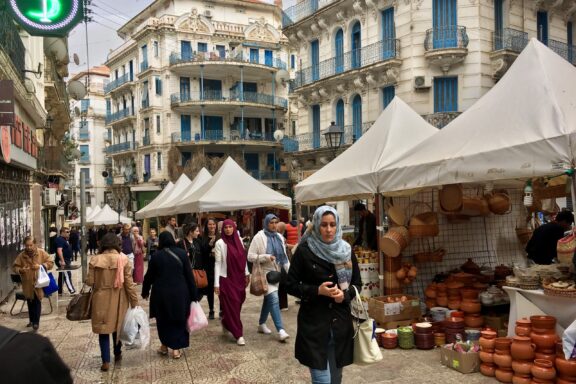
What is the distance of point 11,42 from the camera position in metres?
12.2

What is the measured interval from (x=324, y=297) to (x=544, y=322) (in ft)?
9.41

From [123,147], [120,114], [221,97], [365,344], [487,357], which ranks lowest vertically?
[487,357]

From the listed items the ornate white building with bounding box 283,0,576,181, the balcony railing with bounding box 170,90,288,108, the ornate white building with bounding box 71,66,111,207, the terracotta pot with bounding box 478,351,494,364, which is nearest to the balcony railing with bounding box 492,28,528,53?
the ornate white building with bounding box 283,0,576,181

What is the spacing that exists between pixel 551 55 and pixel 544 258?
2820 millimetres

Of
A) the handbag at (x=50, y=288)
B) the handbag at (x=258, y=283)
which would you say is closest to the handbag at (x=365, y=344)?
the handbag at (x=258, y=283)

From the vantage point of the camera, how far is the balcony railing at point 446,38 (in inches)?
826

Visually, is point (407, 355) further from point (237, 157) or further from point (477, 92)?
point (237, 157)

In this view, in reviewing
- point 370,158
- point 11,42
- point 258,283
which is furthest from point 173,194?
point 258,283

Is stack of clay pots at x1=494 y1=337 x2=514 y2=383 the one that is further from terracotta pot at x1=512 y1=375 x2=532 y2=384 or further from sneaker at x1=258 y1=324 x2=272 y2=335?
sneaker at x1=258 y1=324 x2=272 y2=335

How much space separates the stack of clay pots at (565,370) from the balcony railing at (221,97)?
3567 centimetres

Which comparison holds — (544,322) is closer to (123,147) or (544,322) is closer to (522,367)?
(522,367)

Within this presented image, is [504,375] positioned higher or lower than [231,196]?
lower

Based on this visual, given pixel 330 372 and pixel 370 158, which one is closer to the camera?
pixel 330 372

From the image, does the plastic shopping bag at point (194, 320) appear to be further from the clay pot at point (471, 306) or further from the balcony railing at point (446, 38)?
the balcony railing at point (446, 38)
